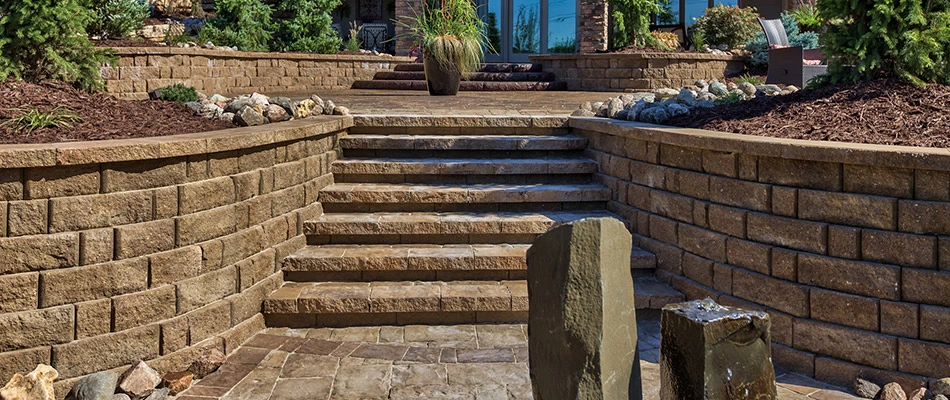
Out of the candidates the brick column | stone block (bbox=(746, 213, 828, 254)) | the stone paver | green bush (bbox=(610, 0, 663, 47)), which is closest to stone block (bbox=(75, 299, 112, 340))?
the stone paver

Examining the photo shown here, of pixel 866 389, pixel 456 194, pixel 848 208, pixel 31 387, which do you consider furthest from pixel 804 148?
pixel 31 387

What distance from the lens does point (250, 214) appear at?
4953mm

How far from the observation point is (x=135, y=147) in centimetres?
410

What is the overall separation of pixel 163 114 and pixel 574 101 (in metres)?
5.97

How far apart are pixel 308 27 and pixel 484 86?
3.21 meters

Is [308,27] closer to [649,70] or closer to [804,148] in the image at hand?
[649,70]

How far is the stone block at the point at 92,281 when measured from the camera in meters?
3.88

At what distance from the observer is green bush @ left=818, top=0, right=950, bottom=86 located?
17.6 ft

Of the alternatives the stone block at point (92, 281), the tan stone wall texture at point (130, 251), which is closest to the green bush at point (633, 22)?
the tan stone wall texture at point (130, 251)

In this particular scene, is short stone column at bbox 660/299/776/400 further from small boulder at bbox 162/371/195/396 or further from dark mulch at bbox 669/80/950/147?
small boulder at bbox 162/371/195/396

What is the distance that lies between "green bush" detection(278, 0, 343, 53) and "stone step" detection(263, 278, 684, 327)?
9.47m

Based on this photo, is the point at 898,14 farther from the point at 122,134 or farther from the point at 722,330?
the point at 122,134

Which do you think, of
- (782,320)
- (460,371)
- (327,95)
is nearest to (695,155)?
(782,320)

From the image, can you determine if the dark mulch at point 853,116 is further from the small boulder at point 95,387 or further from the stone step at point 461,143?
the small boulder at point 95,387
